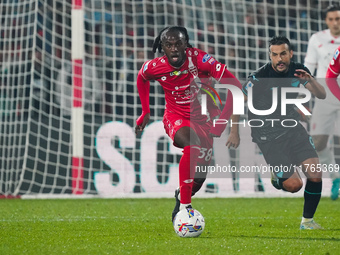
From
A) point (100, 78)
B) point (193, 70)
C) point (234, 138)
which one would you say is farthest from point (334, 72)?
point (100, 78)

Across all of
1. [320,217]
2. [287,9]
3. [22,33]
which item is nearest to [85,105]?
[22,33]

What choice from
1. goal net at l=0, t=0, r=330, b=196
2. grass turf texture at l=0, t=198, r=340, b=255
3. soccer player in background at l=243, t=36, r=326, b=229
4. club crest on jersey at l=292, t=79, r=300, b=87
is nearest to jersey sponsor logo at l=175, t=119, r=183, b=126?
soccer player in background at l=243, t=36, r=326, b=229

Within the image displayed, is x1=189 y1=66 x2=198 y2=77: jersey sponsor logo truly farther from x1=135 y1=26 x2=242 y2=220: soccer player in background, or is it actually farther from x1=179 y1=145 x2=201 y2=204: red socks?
x1=179 y1=145 x2=201 y2=204: red socks

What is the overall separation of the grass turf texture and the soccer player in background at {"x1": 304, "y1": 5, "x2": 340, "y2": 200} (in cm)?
77

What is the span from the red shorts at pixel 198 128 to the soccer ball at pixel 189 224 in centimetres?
70

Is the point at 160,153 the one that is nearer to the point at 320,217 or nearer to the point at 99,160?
the point at 99,160

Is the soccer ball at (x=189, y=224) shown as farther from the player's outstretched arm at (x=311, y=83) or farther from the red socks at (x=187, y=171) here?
the player's outstretched arm at (x=311, y=83)

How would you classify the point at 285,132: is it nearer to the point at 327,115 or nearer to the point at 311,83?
the point at 311,83

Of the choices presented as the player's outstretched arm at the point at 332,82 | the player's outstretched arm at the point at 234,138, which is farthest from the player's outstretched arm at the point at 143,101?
the player's outstretched arm at the point at 332,82

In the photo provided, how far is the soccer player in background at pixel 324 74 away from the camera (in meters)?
8.33

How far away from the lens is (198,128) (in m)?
5.54

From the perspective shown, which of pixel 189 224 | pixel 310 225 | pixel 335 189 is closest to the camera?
pixel 189 224

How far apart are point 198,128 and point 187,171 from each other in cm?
54

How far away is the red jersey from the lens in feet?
17.8
